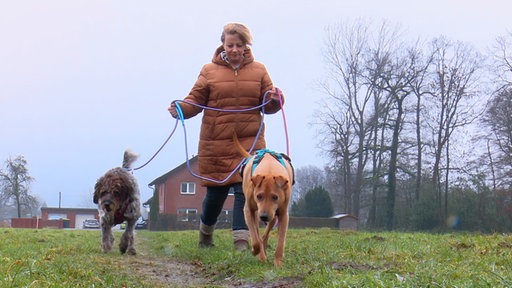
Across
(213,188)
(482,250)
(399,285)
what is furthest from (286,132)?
(399,285)

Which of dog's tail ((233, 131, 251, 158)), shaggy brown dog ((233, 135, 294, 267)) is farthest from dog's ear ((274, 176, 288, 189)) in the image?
dog's tail ((233, 131, 251, 158))

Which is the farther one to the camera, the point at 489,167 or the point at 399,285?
the point at 489,167

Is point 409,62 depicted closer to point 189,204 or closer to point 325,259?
point 189,204

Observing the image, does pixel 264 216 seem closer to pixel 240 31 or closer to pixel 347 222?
pixel 240 31

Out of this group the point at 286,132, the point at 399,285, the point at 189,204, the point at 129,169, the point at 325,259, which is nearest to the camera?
the point at 399,285

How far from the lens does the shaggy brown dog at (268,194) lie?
548 centimetres

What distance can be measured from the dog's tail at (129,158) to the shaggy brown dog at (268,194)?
304cm

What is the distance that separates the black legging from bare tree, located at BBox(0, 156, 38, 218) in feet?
190

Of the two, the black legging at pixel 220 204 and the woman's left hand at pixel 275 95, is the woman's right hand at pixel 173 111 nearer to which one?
the black legging at pixel 220 204

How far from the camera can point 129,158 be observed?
896 centimetres

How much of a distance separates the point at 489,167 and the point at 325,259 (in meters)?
36.3

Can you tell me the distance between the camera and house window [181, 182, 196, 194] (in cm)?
6512

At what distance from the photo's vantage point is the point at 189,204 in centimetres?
6481

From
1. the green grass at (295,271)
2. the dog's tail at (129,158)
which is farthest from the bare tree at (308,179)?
the green grass at (295,271)
